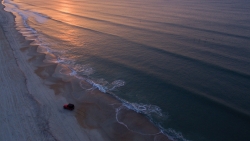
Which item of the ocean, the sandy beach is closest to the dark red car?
the sandy beach

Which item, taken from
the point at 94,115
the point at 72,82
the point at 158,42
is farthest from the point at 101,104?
the point at 158,42

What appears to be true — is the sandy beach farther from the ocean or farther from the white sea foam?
the ocean

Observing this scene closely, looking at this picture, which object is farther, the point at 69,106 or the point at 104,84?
the point at 104,84

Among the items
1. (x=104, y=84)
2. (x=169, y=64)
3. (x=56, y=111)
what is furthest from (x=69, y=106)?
(x=169, y=64)

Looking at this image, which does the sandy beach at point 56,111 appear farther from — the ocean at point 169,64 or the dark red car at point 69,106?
the ocean at point 169,64

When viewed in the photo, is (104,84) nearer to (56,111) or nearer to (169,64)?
(56,111)
